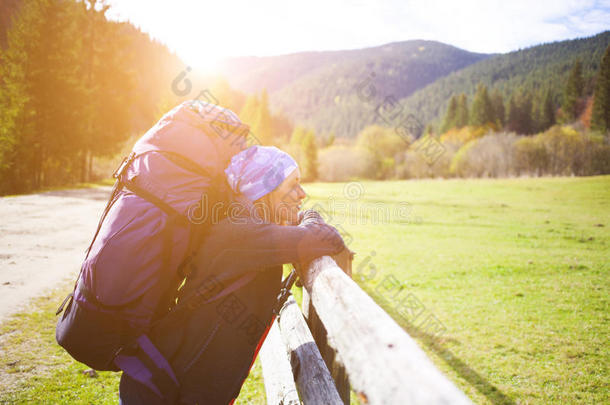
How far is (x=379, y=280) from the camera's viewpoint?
8.15 meters

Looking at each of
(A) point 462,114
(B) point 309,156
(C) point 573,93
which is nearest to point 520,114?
(A) point 462,114

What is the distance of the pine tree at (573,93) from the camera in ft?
163

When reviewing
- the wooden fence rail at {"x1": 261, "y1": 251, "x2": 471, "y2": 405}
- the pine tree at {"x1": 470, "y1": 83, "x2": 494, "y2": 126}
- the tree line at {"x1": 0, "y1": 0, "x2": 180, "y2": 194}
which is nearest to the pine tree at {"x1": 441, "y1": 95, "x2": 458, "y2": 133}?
the pine tree at {"x1": 470, "y1": 83, "x2": 494, "y2": 126}

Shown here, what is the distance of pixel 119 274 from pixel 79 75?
28.7 meters

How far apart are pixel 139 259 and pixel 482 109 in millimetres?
92481

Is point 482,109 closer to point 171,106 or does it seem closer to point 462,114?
point 462,114

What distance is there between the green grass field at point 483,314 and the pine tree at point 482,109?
2882 inches

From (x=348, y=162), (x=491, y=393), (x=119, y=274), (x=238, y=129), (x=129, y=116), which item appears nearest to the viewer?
(x=119, y=274)

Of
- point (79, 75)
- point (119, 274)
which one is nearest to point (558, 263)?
point (119, 274)

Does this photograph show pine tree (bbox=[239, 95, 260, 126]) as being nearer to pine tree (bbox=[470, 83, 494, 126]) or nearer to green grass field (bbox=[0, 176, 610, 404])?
green grass field (bbox=[0, 176, 610, 404])

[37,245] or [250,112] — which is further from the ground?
[250,112]

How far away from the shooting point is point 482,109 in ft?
255

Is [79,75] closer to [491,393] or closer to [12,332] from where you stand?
[12,332]

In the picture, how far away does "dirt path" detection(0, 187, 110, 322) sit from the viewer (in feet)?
17.5
